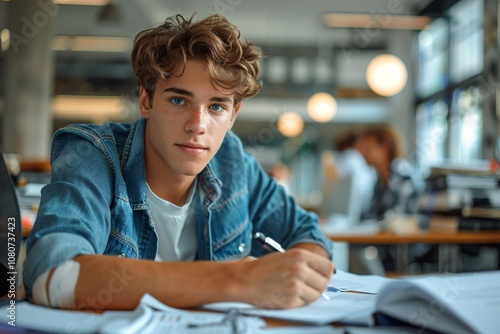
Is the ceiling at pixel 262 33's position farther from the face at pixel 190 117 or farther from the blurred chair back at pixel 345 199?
the face at pixel 190 117

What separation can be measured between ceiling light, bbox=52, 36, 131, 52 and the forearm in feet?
34.2

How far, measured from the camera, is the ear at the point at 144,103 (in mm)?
1445

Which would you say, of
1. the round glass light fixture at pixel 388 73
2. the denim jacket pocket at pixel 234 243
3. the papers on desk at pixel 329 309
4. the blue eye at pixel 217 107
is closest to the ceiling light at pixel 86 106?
the round glass light fixture at pixel 388 73

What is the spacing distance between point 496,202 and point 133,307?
2.78m

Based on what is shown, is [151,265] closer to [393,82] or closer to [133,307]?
[133,307]

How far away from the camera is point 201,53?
1318 millimetres

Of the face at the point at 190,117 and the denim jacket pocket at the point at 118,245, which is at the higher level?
the face at the point at 190,117

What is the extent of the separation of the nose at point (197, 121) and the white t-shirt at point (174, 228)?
0.27 metres

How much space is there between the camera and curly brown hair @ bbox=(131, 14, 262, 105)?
1304 mm

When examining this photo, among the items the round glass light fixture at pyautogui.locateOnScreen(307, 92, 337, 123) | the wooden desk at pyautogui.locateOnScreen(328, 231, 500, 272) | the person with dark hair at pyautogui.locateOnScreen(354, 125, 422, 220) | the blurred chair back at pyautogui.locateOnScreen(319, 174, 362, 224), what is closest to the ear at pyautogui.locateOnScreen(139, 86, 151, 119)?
the wooden desk at pyautogui.locateOnScreen(328, 231, 500, 272)

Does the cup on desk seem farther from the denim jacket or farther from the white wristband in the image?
the white wristband

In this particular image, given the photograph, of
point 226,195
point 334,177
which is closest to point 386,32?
point 334,177

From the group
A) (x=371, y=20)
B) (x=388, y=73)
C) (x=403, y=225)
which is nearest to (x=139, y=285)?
(x=403, y=225)

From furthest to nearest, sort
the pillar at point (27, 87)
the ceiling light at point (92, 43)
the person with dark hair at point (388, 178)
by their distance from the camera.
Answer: the ceiling light at point (92, 43) → the pillar at point (27, 87) → the person with dark hair at point (388, 178)
